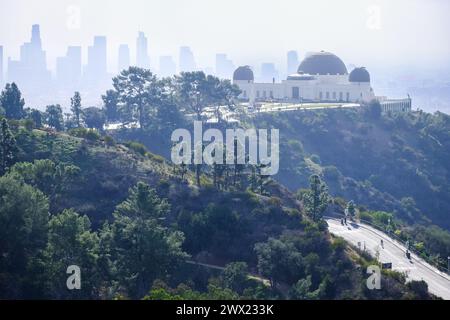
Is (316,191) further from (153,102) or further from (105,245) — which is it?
(153,102)

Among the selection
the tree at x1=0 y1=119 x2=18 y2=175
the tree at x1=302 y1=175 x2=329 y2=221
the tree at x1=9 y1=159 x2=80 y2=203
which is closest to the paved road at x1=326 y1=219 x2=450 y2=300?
the tree at x1=302 y1=175 x2=329 y2=221

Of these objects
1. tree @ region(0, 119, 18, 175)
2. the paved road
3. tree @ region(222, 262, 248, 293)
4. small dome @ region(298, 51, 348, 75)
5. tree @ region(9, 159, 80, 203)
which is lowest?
the paved road

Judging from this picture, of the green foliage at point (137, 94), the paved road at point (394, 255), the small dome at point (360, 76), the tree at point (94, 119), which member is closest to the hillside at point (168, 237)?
the paved road at point (394, 255)

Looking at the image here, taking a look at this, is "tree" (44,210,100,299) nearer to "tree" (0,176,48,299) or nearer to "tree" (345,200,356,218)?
"tree" (0,176,48,299)

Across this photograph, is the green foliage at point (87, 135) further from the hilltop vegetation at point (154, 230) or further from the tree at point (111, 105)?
the tree at point (111, 105)

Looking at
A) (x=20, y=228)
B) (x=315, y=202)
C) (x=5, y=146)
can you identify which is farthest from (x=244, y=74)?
(x=20, y=228)
